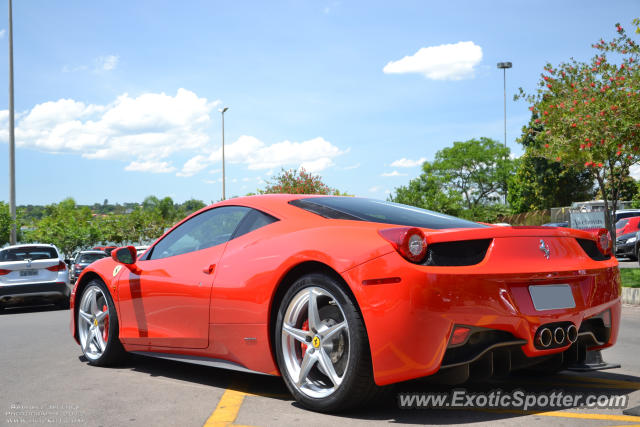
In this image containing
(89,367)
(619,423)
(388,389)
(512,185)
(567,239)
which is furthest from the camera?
(512,185)

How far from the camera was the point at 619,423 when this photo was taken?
337 cm

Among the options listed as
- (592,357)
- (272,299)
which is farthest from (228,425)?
(592,357)

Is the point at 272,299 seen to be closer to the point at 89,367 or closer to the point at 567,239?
the point at 567,239

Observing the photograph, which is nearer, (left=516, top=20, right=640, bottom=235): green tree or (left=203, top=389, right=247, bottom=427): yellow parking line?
(left=203, top=389, right=247, bottom=427): yellow parking line

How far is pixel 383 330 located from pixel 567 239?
4.48 ft

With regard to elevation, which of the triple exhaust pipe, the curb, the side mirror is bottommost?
the curb

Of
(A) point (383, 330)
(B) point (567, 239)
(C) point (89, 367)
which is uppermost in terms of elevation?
(B) point (567, 239)

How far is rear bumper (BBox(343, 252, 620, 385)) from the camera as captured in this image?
10.9ft

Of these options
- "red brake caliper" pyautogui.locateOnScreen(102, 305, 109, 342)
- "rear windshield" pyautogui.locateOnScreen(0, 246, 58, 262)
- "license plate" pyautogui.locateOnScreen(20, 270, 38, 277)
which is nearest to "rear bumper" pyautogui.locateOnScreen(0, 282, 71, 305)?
"license plate" pyautogui.locateOnScreen(20, 270, 38, 277)

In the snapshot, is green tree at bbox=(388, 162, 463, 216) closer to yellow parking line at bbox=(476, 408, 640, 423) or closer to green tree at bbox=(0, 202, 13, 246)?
green tree at bbox=(0, 202, 13, 246)

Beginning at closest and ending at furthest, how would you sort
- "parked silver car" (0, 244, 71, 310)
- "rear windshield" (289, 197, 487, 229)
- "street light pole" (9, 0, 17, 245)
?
"rear windshield" (289, 197, 487, 229)
"parked silver car" (0, 244, 71, 310)
"street light pole" (9, 0, 17, 245)

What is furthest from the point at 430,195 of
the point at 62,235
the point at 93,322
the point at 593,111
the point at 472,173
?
the point at 93,322

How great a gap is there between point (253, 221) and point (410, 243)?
56.8 inches

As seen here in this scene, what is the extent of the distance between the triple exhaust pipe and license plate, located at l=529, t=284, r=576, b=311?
0.12 meters
